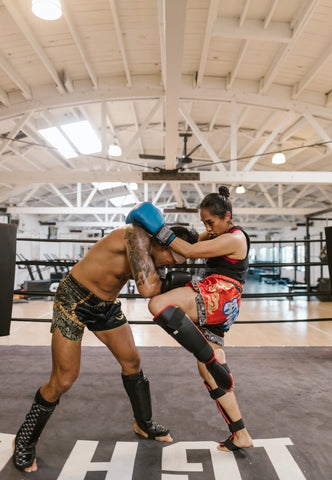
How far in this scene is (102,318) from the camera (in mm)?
1492

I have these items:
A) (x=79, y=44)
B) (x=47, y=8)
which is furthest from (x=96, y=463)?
(x=79, y=44)

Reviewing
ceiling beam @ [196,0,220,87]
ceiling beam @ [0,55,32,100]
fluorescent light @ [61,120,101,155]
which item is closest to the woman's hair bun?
ceiling beam @ [196,0,220,87]

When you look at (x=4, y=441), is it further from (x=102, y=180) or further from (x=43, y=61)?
(x=102, y=180)

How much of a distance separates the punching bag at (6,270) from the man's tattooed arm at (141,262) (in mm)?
1253

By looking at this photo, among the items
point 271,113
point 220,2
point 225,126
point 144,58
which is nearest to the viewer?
point 220,2

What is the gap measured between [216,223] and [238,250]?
0.17 meters

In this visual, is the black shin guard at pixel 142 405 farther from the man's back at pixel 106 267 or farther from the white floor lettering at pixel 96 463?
the man's back at pixel 106 267

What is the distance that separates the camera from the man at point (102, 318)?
1332 millimetres

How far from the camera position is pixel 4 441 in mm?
1463

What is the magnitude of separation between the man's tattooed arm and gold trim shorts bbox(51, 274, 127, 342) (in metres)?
0.27

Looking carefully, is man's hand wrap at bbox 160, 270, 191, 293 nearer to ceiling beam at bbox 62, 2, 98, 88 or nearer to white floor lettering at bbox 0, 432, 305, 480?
white floor lettering at bbox 0, 432, 305, 480

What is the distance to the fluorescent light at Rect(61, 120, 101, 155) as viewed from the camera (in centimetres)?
797

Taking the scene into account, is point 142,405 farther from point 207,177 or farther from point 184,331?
point 207,177

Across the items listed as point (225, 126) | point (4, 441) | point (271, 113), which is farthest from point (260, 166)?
point (4, 441)
